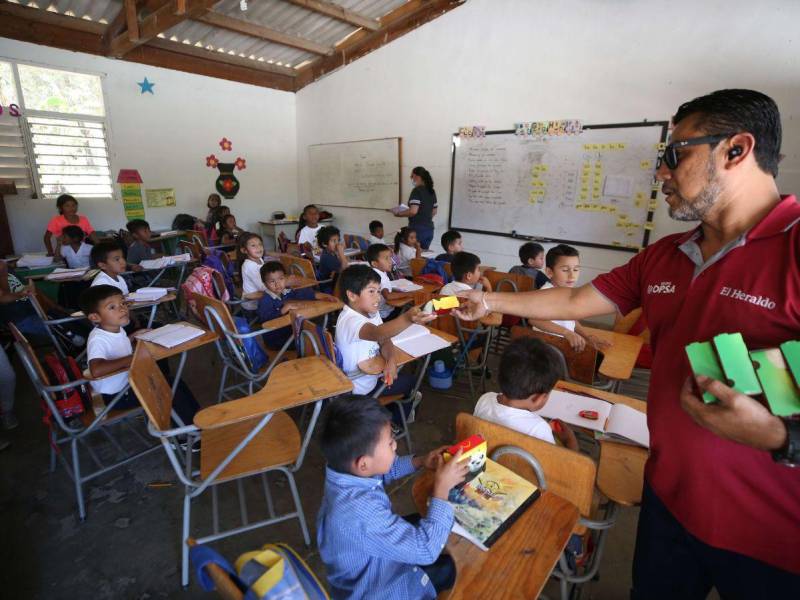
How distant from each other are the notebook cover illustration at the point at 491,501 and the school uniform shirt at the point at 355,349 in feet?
3.13

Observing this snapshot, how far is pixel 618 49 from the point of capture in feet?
13.6

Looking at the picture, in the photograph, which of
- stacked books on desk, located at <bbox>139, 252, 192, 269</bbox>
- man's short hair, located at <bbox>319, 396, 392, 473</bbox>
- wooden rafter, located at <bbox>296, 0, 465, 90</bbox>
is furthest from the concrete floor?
wooden rafter, located at <bbox>296, 0, 465, 90</bbox>

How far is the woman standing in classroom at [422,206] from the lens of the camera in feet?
17.2

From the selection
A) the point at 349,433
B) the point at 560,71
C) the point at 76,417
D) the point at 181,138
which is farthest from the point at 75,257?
the point at 560,71

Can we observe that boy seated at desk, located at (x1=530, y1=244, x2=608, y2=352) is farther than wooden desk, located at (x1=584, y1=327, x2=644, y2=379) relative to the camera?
Yes

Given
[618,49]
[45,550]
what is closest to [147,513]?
[45,550]

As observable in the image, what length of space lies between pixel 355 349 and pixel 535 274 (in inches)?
77.8

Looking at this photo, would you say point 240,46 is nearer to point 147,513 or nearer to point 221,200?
point 221,200

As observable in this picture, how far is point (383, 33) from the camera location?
20.0 ft

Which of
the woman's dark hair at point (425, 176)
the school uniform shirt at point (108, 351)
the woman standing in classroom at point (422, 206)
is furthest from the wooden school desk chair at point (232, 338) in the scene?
the woman's dark hair at point (425, 176)

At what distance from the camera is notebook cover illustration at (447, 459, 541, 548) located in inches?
39.8

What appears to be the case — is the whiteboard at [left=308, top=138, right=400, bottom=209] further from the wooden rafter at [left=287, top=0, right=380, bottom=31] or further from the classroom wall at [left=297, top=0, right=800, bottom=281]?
the wooden rafter at [left=287, top=0, right=380, bottom=31]

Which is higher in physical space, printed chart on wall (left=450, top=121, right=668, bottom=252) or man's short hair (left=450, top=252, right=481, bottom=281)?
printed chart on wall (left=450, top=121, right=668, bottom=252)

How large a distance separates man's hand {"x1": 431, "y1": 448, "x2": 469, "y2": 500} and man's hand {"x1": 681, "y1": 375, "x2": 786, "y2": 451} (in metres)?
0.53
